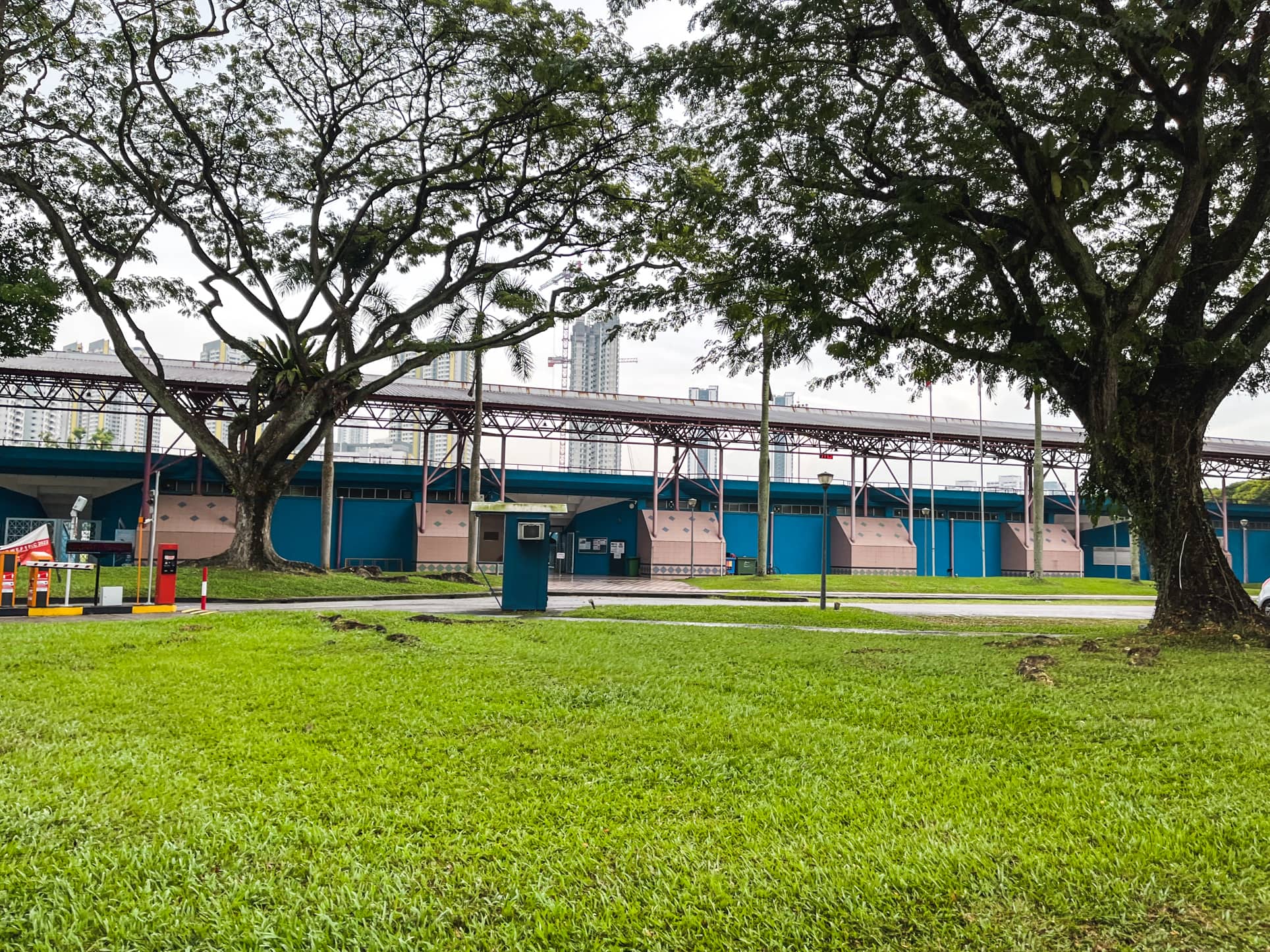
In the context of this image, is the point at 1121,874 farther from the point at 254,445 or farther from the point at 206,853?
the point at 254,445

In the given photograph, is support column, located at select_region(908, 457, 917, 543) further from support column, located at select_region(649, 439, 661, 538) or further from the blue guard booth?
the blue guard booth

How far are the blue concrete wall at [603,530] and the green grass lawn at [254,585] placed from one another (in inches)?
740

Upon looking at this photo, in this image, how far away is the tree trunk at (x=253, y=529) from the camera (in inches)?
829

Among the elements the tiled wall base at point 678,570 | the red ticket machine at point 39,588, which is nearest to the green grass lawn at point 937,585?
the tiled wall base at point 678,570

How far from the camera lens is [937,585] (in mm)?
31484

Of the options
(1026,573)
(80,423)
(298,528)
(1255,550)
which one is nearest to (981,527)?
(1026,573)

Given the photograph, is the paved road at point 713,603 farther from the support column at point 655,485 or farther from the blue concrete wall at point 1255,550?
the blue concrete wall at point 1255,550

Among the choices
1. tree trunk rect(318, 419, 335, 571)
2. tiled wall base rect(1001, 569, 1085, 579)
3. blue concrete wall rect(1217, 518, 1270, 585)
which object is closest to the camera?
tree trunk rect(318, 419, 335, 571)

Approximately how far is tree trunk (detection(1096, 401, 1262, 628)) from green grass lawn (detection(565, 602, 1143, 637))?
1.80 meters

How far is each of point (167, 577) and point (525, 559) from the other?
20.8ft

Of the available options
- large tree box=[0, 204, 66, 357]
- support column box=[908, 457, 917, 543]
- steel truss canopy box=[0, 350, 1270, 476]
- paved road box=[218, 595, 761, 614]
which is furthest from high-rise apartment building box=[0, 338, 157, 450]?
support column box=[908, 457, 917, 543]

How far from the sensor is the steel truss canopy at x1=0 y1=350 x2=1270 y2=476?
30.1 metres

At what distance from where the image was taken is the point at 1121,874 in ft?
10.1

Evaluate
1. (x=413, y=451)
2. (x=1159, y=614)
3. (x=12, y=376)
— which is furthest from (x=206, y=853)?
(x=413, y=451)
